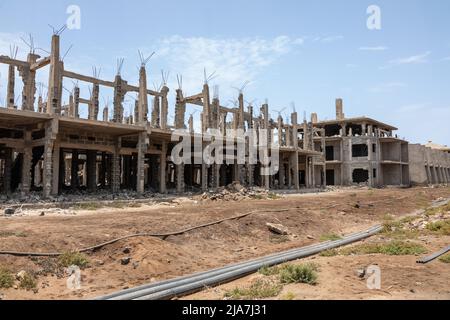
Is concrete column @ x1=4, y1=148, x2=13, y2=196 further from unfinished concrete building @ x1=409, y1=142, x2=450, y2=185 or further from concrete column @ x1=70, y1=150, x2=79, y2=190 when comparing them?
unfinished concrete building @ x1=409, y1=142, x2=450, y2=185

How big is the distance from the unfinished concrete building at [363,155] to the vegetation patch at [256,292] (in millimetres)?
44430

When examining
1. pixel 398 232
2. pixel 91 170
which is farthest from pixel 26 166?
pixel 398 232

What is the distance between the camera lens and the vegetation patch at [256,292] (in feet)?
20.0

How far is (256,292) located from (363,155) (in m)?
48.6

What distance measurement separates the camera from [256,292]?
242 inches

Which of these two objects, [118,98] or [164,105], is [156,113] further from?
[118,98]

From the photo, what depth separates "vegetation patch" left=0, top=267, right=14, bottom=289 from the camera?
666 centimetres

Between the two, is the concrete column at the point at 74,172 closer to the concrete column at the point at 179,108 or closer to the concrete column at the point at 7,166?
the concrete column at the point at 7,166

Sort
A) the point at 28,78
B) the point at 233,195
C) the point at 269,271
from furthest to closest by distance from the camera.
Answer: the point at 233,195 → the point at 28,78 → the point at 269,271

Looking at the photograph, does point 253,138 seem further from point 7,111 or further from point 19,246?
point 19,246

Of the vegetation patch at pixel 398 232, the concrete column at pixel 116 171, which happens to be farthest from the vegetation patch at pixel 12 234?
the concrete column at pixel 116 171

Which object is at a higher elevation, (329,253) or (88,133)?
(88,133)

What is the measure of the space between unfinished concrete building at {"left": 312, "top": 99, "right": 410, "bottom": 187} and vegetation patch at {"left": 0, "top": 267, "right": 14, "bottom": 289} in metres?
45.5

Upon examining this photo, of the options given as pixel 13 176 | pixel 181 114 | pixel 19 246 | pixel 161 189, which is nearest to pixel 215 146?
pixel 181 114
